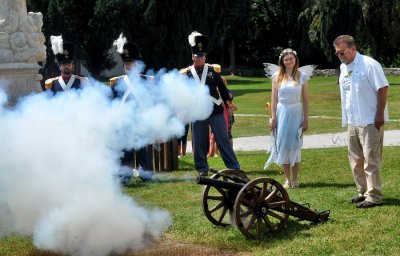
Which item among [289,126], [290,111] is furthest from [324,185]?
[290,111]

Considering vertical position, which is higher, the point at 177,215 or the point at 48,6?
the point at 48,6

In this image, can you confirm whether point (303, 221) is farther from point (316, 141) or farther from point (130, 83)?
point (316, 141)

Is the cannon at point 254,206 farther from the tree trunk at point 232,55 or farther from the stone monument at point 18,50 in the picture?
the tree trunk at point 232,55

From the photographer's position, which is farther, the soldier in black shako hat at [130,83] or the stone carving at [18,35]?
the soldier in black shako hat at [130,83]

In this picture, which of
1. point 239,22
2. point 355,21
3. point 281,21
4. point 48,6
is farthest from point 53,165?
point 281,21

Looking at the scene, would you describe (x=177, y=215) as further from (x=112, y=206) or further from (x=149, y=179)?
(x=149, y=179)

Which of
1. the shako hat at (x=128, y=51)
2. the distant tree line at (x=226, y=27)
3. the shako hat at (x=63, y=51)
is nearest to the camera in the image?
the shako hat at (x=128, y=51)

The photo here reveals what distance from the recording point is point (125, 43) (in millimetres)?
11828

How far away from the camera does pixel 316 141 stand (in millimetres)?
19312

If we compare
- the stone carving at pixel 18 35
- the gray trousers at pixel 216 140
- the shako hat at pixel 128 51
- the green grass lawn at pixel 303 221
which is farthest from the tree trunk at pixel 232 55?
the stone carving at pixel 18 35

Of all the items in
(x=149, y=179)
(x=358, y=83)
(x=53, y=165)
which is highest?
(x=358, y=83)

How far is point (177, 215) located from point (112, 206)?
1.71 metres

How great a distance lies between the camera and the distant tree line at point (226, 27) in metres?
38.7

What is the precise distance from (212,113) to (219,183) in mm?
4124
